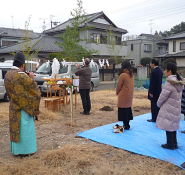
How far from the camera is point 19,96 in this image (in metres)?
3.19

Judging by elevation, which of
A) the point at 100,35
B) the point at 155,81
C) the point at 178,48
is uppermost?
the point at 100,35

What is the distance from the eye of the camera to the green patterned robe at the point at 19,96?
3.17 meters

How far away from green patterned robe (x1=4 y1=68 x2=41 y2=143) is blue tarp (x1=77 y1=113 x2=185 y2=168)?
5.03 feet

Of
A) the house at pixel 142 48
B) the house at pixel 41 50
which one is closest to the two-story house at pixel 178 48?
the house at pixel 142 48

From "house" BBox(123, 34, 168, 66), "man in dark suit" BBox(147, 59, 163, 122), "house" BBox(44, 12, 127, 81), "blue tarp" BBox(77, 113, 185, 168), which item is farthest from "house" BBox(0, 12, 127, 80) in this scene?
"blue tarp" BBox(77, 113, 185, 168)

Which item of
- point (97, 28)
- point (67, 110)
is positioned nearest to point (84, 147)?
point (67, 110)

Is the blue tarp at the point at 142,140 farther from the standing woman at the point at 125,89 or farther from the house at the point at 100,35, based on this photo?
the house at the point at 100,35

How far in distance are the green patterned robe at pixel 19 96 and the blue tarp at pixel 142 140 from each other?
153 cm

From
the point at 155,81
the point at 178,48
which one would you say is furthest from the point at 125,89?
the point at 178,48

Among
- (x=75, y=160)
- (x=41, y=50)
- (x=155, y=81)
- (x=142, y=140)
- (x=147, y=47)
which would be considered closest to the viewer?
(x=75, y=160)

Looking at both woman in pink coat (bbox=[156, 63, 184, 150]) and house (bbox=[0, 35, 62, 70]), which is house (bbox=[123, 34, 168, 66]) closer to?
house (bbox=[0, 35, 62, 70])

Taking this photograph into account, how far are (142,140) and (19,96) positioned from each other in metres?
2.48

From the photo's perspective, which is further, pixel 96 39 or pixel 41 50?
pixel 96 39

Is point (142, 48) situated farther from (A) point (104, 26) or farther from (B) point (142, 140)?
(B) point (142, 140)
